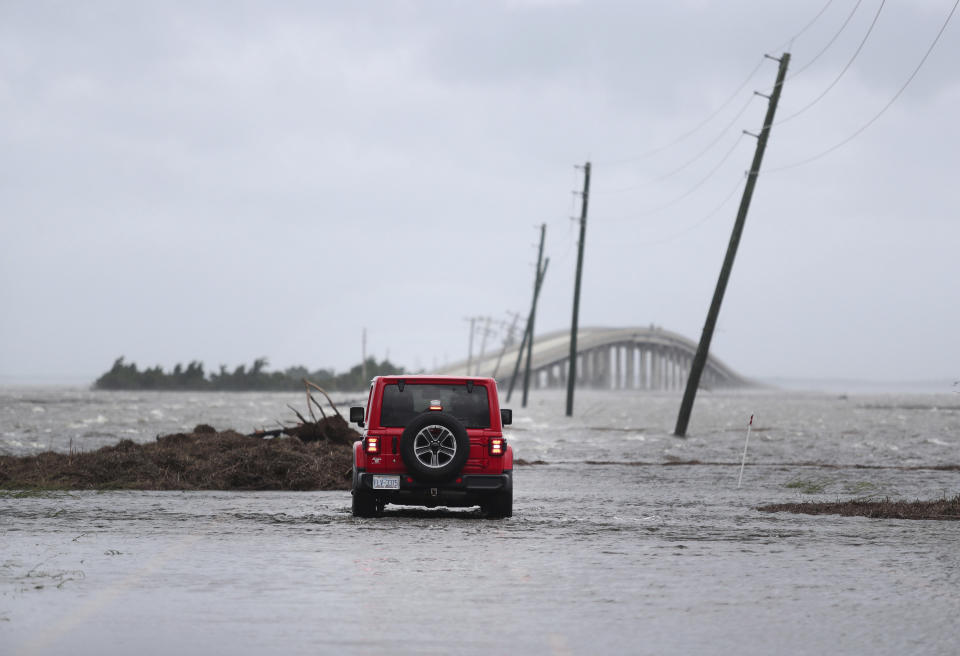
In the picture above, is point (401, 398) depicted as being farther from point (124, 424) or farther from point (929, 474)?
point (124, 424)

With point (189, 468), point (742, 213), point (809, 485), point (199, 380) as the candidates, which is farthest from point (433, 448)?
point (199, 380)

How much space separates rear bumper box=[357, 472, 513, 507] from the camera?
15.7 meters

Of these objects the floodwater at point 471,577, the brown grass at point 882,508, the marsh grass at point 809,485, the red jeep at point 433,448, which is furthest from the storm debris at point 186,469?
the brown grass at point 882,508

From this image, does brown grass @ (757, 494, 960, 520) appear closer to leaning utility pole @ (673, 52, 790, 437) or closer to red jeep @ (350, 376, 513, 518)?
red jeep @ (350, 376, 513, 518)

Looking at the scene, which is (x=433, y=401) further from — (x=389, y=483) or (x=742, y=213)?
(x=742, y=213)

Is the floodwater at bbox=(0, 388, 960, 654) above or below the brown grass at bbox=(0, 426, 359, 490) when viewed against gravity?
below

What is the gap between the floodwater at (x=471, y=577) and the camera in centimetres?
768

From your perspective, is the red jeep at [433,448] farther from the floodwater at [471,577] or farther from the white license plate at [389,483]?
the floodwater at [471,577]

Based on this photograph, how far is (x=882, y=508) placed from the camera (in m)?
17.6

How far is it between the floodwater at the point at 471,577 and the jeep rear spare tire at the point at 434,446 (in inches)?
25.4

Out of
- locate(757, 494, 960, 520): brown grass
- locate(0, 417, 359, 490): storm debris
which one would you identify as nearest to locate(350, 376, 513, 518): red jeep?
locate(757, 494, 960, 520): brown grass

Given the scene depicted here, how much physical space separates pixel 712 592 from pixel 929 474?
60.4ft

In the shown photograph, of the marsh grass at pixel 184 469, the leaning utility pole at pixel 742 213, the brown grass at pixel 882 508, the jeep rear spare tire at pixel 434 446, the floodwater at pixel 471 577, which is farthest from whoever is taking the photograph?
the leaning utility pole at pixel 742 213

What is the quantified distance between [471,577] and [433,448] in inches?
209
